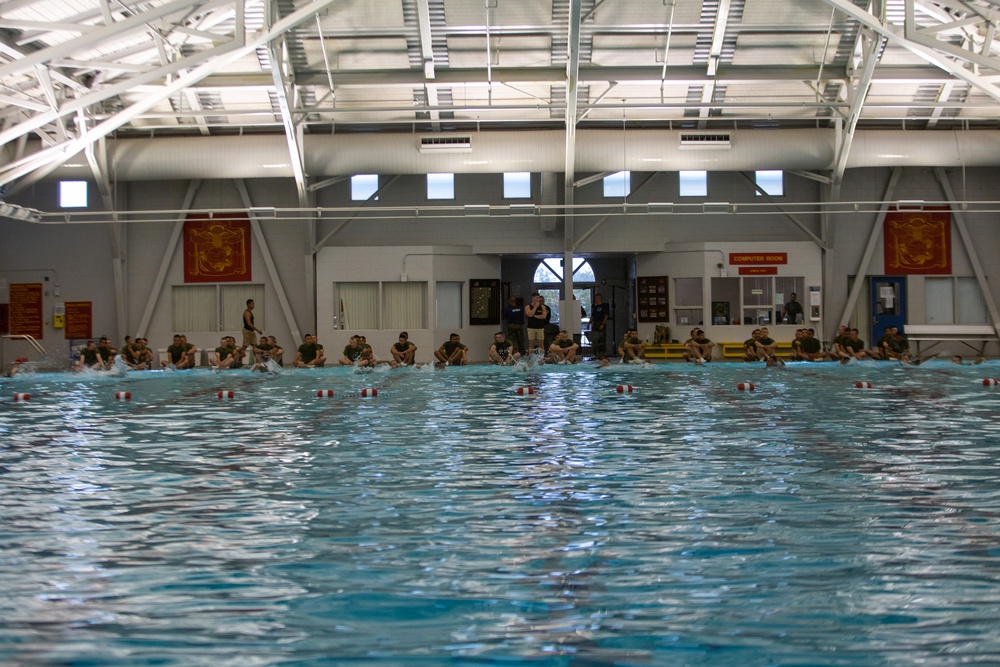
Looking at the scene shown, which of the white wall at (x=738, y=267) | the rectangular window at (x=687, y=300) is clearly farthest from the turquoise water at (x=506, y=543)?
the rectangular window at (x=687, y=300)

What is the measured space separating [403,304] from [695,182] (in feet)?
28.6

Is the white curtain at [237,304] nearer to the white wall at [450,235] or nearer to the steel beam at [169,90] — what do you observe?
the white wall at [450,235]

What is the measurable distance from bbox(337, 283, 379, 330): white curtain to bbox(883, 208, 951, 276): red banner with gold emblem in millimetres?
14070

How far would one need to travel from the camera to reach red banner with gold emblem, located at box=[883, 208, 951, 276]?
27.0 meters

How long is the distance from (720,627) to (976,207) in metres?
26.3

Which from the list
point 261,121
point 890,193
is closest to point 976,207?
point 890,193

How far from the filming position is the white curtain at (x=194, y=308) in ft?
89.7

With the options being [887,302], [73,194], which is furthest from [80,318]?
[887,302]

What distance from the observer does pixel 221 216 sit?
27312mm

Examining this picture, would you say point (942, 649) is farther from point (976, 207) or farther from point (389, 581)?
point (976, 207)

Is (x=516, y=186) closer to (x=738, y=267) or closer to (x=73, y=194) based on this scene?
(x=738, y=267)

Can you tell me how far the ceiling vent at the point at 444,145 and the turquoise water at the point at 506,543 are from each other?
13748 millimetres

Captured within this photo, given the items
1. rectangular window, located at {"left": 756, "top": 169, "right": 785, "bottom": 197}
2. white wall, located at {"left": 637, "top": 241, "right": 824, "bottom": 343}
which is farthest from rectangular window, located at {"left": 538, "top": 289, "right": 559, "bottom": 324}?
rectangular window, located at {"left": 756, "top": 169, "right": 785, "bottom": 197}

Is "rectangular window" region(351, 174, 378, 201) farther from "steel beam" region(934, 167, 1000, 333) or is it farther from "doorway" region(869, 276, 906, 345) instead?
"steel beam" region(934, 167, 1000, 333)
